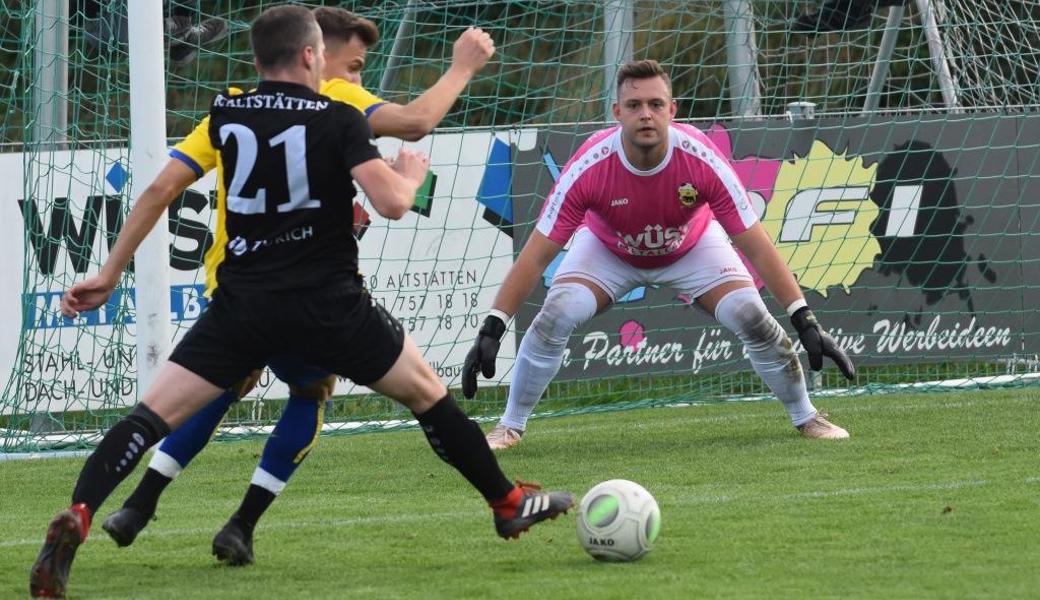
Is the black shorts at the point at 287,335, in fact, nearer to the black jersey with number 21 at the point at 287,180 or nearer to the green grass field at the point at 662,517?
the black jersey with number 21 at the point at 287,180

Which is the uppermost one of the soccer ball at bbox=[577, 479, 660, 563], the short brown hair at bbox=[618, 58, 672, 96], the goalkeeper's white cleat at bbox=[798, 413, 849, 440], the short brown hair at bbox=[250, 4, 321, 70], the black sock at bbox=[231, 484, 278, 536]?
the short brown hair at bbox=[618, 58, 672, 96]

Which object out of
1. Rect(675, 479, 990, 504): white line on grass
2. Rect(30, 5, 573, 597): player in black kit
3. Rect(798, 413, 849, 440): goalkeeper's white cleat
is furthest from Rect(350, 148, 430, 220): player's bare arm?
Rect(798, 413, 849, 440): goalkeeper's white cleat

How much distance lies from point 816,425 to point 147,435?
13.6ft

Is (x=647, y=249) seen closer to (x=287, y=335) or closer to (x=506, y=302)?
(x=506, y=302)

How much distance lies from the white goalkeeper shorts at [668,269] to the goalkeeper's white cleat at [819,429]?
75 centimetres

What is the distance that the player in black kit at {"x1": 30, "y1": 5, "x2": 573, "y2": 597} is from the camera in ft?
14.3

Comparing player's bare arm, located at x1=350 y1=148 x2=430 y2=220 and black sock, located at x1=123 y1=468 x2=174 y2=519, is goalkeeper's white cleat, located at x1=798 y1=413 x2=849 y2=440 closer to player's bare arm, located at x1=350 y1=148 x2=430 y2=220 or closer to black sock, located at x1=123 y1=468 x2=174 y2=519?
black sock, located at x1=123 y1=468 x2=174 y2=519

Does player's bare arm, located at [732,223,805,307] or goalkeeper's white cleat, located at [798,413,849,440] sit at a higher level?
player's bare arm, located at [732,223,805,307]

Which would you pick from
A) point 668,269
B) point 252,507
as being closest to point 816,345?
point 668,269

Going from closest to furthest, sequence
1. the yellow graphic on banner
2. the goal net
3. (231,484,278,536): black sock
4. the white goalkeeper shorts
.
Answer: (231,484,278,536): black sock → the white goalkeeper shorts → the goal net → the yellow graphic on banner

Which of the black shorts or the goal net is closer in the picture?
the black shorts

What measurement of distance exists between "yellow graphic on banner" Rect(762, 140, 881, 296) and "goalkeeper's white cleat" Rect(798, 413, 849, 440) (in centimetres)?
289

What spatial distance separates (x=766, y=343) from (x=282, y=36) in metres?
3.69

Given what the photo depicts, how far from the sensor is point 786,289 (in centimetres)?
709
